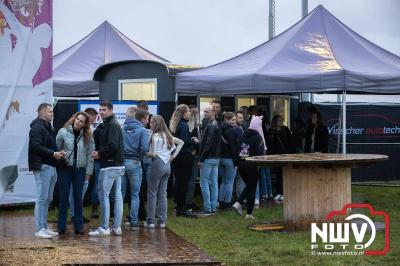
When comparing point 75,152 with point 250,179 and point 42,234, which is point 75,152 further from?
point 250,179

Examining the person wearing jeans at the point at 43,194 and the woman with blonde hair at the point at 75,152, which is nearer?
the person wearing jeans at the point at 43,194

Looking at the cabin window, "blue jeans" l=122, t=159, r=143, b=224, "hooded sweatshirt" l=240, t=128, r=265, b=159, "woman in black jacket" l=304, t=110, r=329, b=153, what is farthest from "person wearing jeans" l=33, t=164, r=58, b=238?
"woman in black jacket" l=304, t=110, r=329, b=153

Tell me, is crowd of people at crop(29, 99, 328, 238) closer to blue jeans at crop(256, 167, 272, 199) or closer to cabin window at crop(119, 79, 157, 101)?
blue jeans at crop(256, 167, 272, 199)

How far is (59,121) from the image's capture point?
1498cm

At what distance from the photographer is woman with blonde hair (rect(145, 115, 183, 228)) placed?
1173 cm

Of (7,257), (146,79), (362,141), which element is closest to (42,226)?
(7,257)

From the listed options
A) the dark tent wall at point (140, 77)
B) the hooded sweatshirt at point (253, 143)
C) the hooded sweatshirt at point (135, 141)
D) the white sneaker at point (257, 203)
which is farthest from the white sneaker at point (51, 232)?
the dark tent wall at point (140, 77)

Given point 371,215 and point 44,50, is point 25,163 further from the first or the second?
point 371,215

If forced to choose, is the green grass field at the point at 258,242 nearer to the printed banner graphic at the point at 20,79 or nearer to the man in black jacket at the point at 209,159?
the man in black jacket at the point at 209,159

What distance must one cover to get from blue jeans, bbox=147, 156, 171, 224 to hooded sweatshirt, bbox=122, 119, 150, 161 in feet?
0.85

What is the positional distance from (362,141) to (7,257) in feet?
40.5

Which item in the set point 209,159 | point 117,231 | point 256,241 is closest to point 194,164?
point 209,159

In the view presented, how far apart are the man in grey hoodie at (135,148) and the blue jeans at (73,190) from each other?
36.7 inches

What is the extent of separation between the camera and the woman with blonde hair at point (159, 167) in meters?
11.7
